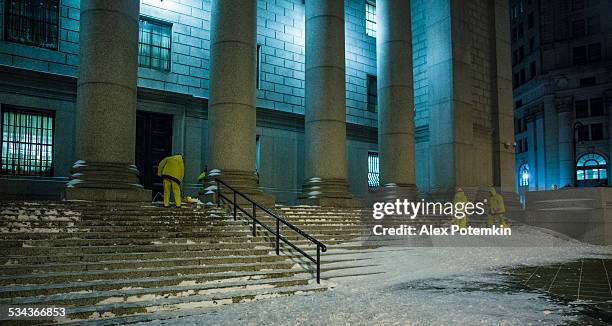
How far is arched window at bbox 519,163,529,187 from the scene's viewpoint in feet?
194

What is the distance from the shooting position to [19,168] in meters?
16.6

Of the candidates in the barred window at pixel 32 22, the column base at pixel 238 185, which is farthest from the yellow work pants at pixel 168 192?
the barred window at pixel 32 22

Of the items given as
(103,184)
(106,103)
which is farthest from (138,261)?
(106,103)

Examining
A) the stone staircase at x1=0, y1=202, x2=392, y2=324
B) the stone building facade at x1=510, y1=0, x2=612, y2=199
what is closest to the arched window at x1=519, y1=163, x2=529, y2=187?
the stone building facade at x1=510, y1=0, x2=612, y2=199

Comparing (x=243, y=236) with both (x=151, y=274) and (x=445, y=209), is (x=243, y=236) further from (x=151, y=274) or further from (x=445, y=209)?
(x=445, y=209)

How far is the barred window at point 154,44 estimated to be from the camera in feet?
65.2

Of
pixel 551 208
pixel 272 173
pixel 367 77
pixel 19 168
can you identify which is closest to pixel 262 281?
pixel 19 168

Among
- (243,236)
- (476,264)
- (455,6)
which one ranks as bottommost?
(476,264)

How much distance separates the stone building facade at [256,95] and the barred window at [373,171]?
4.7 inches

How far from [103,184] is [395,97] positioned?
13373mm

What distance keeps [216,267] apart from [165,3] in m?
14.6

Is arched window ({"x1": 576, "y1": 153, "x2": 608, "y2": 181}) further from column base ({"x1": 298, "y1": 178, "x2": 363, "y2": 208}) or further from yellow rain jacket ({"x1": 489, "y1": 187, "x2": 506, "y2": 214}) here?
column base ({"x1": 298, "y1": 178, "x2": 363, "y2": 208})

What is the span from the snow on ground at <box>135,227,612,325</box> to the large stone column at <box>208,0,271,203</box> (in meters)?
4.91

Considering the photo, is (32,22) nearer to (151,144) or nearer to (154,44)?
(154,44)
